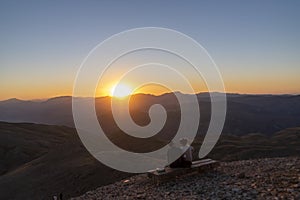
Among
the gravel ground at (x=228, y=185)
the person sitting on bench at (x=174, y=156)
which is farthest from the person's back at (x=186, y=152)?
the gravel ground at (x=228, y=185)

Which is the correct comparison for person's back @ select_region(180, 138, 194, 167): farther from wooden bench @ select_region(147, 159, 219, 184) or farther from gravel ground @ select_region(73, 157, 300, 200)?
gravel ground @ select_region(73, 157, 300, 200)

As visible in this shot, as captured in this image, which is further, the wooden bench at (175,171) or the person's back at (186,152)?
the person's back at (186,152)

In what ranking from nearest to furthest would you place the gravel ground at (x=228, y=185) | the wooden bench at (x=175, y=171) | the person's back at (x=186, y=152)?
the gravel ground at (x=228, y=185) < the wooden bench at (x=175, y=171) < the person's back at (x=186, y=152)

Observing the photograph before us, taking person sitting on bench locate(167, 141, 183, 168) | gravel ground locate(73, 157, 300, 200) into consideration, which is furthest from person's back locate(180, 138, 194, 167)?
gravel ground locate(73, 157, 300, 200)

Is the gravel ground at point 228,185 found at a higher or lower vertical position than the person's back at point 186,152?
lower

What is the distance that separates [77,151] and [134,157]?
49.2 ft

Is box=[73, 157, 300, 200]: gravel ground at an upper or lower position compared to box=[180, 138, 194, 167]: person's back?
Answer: lower

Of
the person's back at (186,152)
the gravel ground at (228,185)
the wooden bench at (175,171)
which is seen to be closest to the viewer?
the gravel ground at (228,185)

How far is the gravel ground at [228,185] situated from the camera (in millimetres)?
10533

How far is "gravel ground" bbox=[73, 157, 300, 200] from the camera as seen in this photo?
10.5m

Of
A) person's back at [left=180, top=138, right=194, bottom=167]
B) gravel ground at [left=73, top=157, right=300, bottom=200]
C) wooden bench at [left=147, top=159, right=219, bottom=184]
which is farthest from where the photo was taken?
person's back at [left=180, top=138, right=194, bottom=167]

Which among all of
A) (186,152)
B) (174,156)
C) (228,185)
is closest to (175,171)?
(174,156)

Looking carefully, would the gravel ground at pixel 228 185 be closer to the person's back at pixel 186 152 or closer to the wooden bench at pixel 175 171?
the wooden bench at pixel 175 171

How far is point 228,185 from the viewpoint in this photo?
1186cm
